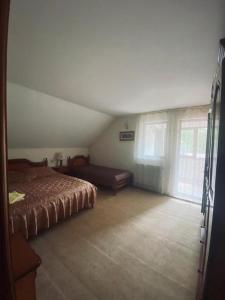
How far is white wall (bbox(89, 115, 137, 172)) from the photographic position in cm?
473

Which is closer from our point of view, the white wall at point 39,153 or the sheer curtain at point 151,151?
the white wall at point 39,153

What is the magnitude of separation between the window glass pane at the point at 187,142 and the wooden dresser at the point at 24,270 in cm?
370

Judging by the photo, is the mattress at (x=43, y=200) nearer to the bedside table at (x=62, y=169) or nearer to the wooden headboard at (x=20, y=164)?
the wooden headboard at (x=20, y=164)

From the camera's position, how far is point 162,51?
1521mm

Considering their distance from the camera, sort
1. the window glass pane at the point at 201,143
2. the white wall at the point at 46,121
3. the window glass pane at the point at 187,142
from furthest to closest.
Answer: the window glass pane at the point at 187,142 < the window glass pane at the point at 201,143 < the white wall at the point at 46,121

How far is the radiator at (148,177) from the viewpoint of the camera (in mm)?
4105

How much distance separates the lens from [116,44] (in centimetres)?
146

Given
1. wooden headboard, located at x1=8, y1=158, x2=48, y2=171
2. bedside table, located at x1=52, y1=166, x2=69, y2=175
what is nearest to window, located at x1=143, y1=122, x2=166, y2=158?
bedside table, located at x1=52, y1=166, x2=69, y2=175

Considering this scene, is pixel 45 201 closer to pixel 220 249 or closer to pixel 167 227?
pixel 167 227

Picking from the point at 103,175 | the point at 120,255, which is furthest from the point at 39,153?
the point at 120,255

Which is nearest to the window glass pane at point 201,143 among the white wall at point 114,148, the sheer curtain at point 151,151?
the sheer curtain at point 151,151

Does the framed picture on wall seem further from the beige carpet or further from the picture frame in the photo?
the beige carpet

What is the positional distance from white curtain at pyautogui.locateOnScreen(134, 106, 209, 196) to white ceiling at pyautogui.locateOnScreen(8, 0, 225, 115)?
1205 millimetres

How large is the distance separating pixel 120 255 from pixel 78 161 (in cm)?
370
